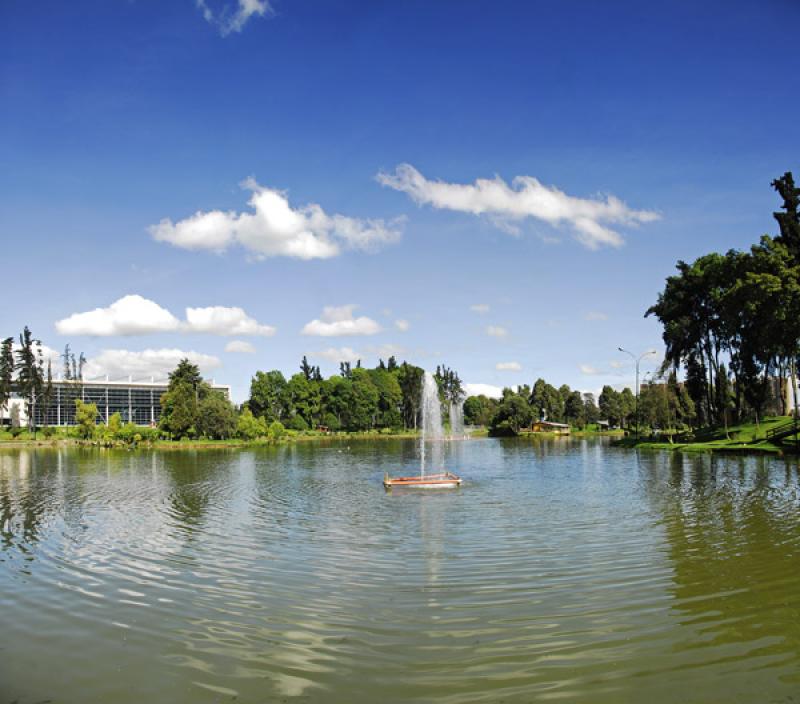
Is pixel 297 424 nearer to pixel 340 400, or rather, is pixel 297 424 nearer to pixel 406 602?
pixel 340 400

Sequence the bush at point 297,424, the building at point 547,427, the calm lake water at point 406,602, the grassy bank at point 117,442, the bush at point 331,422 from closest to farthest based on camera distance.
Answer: the calm lake water at point 406,602 < the grassy bank at point 117,442 < the bush at point 297,424 < the bush at point 331,422 < the building at point 547,427

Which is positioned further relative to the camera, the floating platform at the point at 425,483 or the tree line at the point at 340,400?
the tree line at the point at 340,400

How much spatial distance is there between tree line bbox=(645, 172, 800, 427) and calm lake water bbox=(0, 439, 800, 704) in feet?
67.4

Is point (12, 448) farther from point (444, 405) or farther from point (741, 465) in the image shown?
point (444, 405)

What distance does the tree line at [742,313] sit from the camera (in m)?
42.9

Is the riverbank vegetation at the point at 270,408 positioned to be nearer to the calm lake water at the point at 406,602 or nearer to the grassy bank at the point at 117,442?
the grassy bank at the point at 117,442

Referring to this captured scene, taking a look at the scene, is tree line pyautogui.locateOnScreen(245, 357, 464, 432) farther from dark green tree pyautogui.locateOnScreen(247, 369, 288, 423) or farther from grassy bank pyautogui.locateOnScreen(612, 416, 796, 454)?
grassy bank pyautogui.locateOnScreen(612, 416, 796, 454)

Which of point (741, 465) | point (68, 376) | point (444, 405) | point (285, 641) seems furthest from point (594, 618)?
point (444, 405)

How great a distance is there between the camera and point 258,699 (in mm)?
8008

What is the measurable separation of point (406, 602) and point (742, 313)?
49.4m

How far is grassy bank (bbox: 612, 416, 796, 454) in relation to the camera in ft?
160

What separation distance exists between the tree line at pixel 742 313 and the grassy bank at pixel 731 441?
6.81 feet

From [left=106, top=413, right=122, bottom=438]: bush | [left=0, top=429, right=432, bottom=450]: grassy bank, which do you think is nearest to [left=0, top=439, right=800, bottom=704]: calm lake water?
[left=0, top=429, right=432, bottom=450]: grassy bank

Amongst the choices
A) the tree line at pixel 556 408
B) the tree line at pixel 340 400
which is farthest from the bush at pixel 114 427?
the tree line at pixel 556 408
